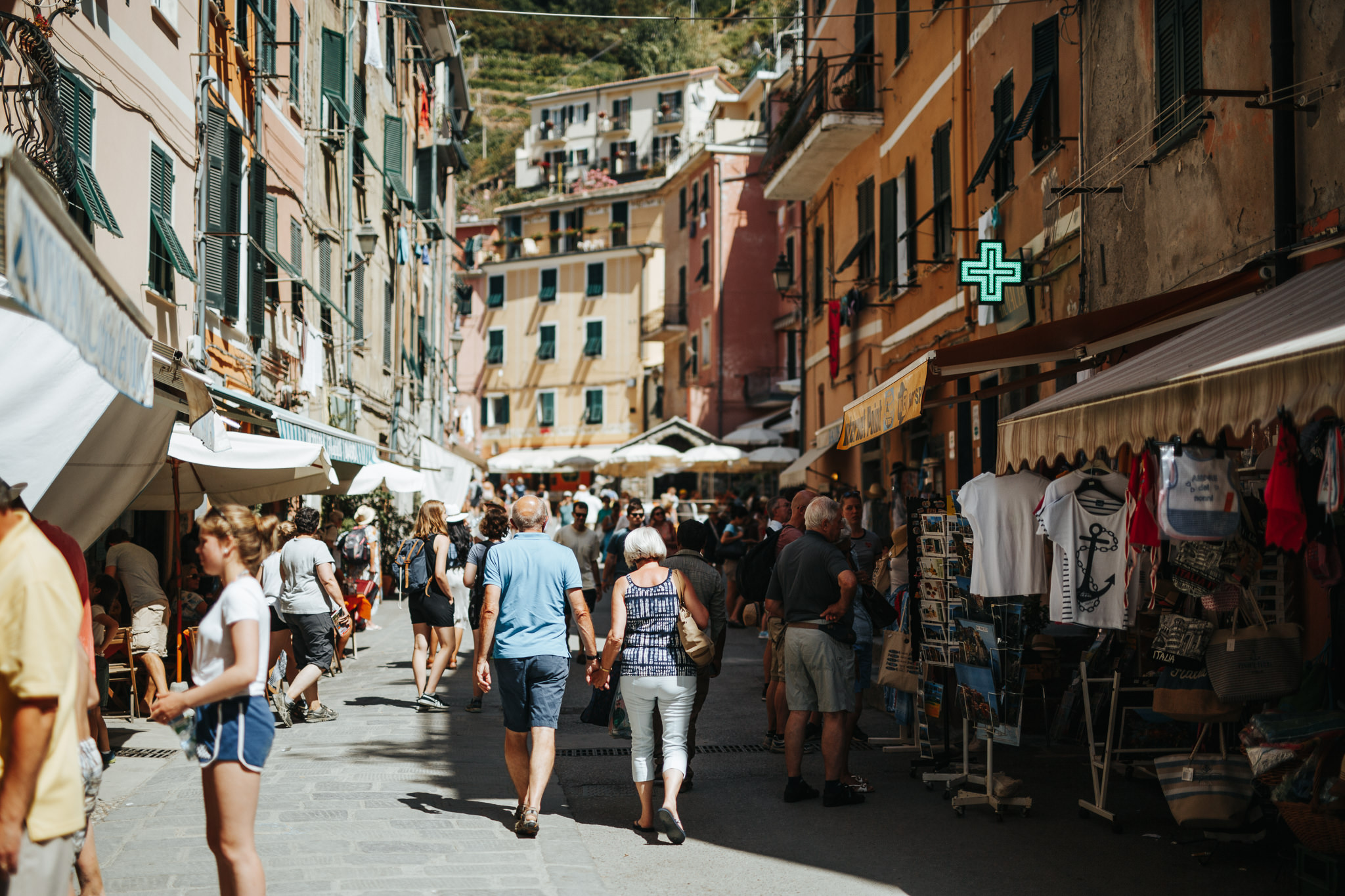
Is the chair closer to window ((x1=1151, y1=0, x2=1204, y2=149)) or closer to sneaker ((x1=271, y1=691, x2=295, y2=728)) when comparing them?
sneaker ((x1=271, y1=691, x2=295, y2=728))

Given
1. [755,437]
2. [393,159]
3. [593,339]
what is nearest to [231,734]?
[393,159]

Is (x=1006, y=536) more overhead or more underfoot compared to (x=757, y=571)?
more overhead

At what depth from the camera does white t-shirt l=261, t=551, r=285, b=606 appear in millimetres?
10078

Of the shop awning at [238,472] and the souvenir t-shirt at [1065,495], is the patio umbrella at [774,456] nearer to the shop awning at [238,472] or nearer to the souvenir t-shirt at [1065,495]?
the shop awning at [238,472]

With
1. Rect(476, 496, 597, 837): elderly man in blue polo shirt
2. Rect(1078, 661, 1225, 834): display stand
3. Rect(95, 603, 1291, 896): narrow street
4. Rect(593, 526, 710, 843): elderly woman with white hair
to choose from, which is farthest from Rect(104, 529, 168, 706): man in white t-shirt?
Rect(1078, 661, 1225, 834): display stand

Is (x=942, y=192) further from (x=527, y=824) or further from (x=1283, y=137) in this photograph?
(x=527, y=824)

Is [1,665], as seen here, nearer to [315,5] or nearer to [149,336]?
[149,336]

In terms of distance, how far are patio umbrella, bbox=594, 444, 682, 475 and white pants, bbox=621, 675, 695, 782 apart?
22644mm

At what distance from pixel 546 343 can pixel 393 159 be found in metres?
27.3

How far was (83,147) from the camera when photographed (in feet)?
35.0

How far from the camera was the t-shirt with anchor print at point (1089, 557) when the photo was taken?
7.20 meters

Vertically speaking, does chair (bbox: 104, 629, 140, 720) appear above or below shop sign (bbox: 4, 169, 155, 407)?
below

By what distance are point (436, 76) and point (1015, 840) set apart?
32.1 metres

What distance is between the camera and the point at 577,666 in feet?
47.4
